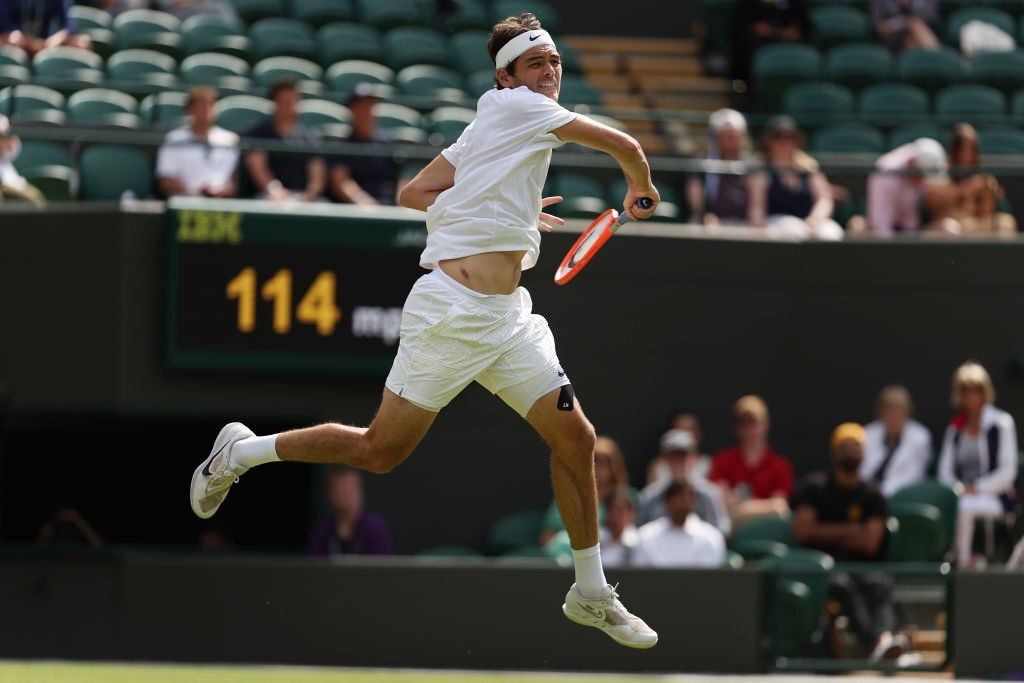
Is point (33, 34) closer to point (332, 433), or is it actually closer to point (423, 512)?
point (423, 512)

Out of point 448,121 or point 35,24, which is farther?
point 35,24

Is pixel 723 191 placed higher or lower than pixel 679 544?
higher

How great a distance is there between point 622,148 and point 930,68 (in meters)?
11.2

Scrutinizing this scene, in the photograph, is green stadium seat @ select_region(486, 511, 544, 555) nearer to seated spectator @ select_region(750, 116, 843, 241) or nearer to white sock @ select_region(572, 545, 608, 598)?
seated spectator @ select_region(750, 116, 843, 241)

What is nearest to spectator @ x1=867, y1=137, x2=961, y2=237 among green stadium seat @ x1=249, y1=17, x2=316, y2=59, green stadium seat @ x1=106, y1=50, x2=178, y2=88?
green stadium seat @ x1=249, y1=17, x2=316, y2=59

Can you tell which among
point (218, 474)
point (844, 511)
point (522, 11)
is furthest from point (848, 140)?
point (218, 474)

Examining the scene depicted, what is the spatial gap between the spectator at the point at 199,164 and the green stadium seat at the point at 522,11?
427 cm

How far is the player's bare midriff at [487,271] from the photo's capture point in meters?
7.11

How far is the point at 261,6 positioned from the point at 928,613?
8207 millimetres

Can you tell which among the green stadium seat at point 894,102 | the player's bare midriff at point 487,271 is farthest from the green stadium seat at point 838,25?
the player's bare midriff at point 487,271

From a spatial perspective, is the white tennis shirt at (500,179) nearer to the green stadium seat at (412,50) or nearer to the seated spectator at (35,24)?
the seated spectator at (35,24)

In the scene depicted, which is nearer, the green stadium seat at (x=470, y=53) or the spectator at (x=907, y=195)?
the spectator at (x=907, y=195)

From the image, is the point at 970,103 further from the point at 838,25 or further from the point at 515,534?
the point at 515,534

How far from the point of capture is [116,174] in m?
12.9
